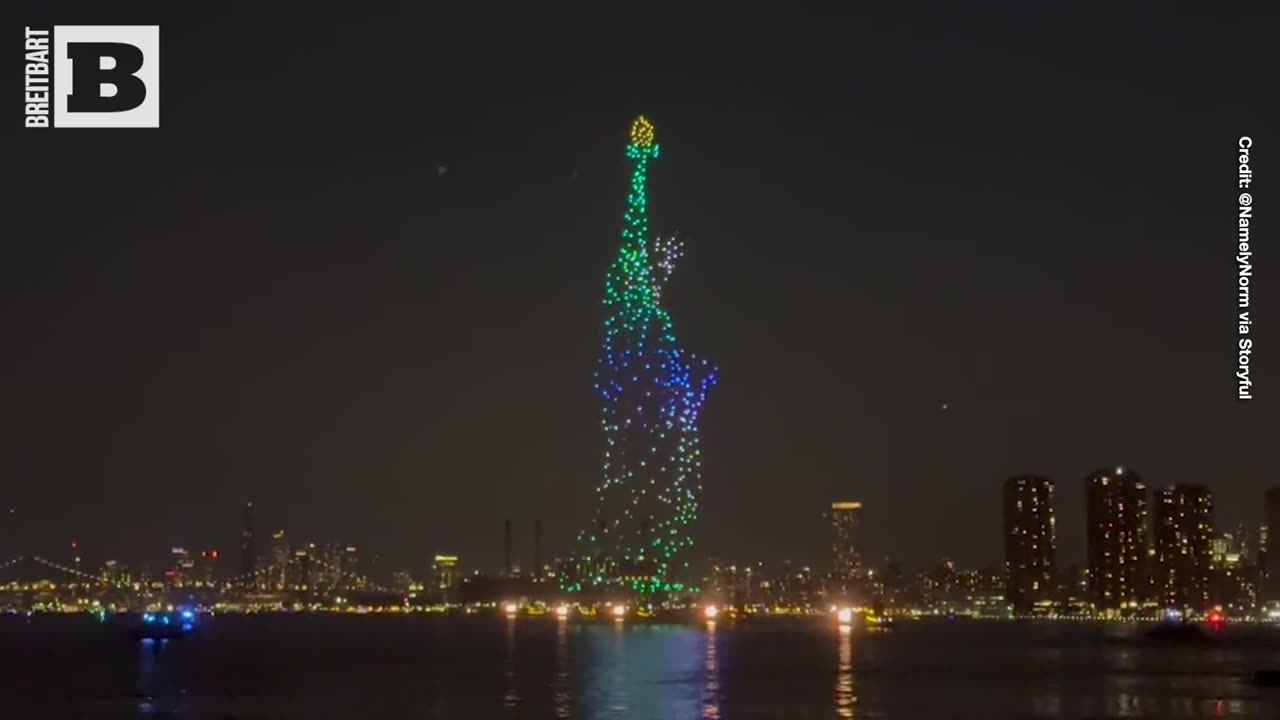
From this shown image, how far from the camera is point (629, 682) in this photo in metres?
67.8

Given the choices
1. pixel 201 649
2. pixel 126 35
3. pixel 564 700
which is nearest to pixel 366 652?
pixel 201 649

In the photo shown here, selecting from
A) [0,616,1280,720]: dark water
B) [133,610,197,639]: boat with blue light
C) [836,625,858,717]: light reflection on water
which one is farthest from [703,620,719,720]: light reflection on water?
[133,610,197,639]: boat with blue light

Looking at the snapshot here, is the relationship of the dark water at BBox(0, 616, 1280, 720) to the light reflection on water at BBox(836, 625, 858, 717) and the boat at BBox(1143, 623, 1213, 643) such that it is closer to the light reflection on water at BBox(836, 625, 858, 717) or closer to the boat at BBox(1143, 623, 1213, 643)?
the light reflection on water at BBox(836, 625, 858, 717)

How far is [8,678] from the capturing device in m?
81.6

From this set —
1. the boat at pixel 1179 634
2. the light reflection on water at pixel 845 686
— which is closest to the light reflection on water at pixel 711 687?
the light reflection on water at pixel 845 686

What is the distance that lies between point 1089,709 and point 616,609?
14196cm

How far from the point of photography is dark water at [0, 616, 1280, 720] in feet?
182

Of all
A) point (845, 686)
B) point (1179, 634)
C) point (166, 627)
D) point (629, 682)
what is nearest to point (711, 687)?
point (629, 682)

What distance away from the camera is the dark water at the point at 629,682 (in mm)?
55500

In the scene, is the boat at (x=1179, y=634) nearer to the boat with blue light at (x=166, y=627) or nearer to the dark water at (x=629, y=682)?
the dark water at (x=629, y=682)

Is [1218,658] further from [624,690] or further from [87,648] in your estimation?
[87,648]

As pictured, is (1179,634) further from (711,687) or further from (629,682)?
(711,687)

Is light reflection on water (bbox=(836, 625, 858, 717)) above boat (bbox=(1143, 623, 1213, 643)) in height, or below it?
above

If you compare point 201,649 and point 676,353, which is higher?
point 676,353
